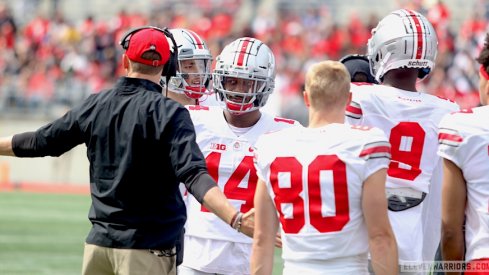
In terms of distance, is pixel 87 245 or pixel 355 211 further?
pixel 87 245

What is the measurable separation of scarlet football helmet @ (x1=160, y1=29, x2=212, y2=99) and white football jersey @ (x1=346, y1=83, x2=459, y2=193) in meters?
1.65

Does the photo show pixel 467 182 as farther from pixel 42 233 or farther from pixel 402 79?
pixel 42 233

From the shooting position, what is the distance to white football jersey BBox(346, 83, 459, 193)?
4.88m

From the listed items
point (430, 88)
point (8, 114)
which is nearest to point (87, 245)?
point (430, 88)

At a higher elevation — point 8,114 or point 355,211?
point 355,211

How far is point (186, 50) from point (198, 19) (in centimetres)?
1762

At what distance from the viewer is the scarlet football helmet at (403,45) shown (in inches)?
202

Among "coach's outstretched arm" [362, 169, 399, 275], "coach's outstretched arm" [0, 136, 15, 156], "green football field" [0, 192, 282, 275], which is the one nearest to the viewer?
"coach's outstretched arm" [362, 169, 399, 275]

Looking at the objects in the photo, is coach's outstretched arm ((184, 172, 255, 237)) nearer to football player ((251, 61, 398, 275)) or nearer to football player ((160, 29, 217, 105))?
football player ((251, 61, 398, 275))

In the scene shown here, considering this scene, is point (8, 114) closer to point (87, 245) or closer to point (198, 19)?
point (198, 19)

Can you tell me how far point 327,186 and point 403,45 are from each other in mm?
1387

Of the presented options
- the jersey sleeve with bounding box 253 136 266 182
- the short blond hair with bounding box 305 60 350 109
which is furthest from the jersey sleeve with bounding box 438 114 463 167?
the jersey sleeve with bounding box 253 136 266 182

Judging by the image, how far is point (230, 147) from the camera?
5.53 meters

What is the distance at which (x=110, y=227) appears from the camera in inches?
184
